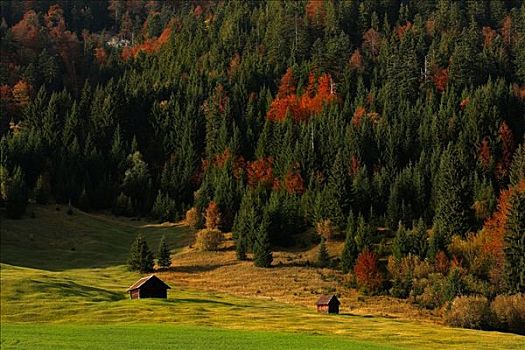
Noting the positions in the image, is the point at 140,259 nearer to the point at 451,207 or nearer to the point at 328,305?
the point at 328,305

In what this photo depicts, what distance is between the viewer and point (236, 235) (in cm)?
12481

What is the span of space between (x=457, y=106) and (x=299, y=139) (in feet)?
130

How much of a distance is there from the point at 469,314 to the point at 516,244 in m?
25.6

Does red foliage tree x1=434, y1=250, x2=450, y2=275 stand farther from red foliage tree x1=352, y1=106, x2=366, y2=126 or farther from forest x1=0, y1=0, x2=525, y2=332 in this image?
red foliage tree x1=352, y1=106, x2=366, y2=126

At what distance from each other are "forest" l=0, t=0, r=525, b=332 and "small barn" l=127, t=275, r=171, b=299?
31018 millimetres

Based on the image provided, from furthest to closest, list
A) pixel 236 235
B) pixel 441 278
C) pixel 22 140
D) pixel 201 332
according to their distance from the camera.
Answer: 1. pixel 22 140
2. pixel 236 235
3. pixel 441 278
4. pixel 201 332

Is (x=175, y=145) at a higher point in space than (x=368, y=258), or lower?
higher

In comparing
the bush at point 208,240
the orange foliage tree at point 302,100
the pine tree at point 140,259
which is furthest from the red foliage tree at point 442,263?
the orange foliage tree at point 302,100

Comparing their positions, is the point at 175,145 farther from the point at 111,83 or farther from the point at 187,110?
the point at 111,83

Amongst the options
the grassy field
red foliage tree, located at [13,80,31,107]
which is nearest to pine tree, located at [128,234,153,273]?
the grassy field

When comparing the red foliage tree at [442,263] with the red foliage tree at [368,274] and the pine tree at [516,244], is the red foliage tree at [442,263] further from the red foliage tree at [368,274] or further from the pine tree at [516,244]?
the red foliage tree at [368,274]

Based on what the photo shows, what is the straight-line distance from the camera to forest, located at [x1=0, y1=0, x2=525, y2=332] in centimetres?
10738

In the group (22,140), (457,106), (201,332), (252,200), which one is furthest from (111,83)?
(201,332)

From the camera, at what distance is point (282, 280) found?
105 metres
